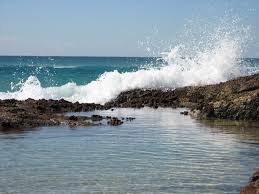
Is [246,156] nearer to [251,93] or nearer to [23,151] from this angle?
[23,151]

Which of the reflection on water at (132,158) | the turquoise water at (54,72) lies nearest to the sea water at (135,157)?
the reflection on water at (132,158)

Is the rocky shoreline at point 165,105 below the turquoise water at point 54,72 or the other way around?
below

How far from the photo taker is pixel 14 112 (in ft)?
71.6

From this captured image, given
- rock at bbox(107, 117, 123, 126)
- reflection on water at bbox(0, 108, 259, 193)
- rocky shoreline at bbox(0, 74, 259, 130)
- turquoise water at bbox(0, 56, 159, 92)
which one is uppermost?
turquoise water at bbox(0, 56, 159, 92)

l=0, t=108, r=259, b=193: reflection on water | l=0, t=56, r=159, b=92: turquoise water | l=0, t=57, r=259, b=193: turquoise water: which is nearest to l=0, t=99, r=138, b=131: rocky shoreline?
l=0, t=57, r=259, b=193: turquoise water

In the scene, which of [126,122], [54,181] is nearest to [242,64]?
[126,122]

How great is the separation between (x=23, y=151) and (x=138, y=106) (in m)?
12.7

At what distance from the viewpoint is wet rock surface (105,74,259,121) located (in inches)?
874

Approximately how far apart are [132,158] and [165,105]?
1374 cm

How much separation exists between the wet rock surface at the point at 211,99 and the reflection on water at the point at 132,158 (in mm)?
1736

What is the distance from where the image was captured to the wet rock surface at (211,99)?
2220 cm

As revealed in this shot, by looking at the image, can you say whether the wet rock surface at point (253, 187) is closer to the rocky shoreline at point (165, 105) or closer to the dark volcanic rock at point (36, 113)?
the rocky shoreline at point (165, 105)

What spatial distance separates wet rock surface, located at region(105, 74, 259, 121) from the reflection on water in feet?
5.69

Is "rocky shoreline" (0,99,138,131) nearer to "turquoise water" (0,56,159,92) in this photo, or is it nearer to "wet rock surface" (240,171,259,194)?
"wet rock surface" (240,171,259,194)
